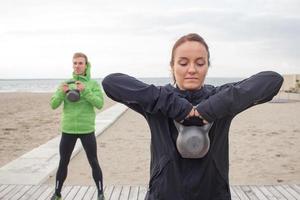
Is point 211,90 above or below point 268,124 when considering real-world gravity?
above

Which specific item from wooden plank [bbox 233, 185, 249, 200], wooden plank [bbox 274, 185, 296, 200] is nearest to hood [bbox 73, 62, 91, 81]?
wooden plank [bbox 233, 185, 249, 200]

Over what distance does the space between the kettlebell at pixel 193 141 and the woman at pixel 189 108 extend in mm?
37

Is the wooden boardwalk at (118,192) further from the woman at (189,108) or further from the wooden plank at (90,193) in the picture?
the woman at (189,108)

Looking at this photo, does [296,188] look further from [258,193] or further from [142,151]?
[142,151]

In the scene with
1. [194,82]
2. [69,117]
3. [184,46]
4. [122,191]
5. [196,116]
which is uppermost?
[184,46]

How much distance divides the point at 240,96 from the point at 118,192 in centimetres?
430

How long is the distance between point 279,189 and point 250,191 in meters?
0.45

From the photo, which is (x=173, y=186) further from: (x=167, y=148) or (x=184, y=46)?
(x=184, y=46)

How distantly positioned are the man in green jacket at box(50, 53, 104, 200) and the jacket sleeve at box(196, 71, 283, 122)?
3.33 metres

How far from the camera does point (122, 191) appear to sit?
18.7 feet

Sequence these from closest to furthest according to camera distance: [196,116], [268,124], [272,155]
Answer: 1. [196,116]
2. [272,155]
3. [268,124]

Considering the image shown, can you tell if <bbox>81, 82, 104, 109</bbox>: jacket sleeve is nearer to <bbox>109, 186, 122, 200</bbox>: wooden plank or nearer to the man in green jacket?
the man in green jacket

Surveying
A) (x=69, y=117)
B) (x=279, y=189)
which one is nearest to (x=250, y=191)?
(x=279, y=189)

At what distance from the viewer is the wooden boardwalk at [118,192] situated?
5422 millimetres
